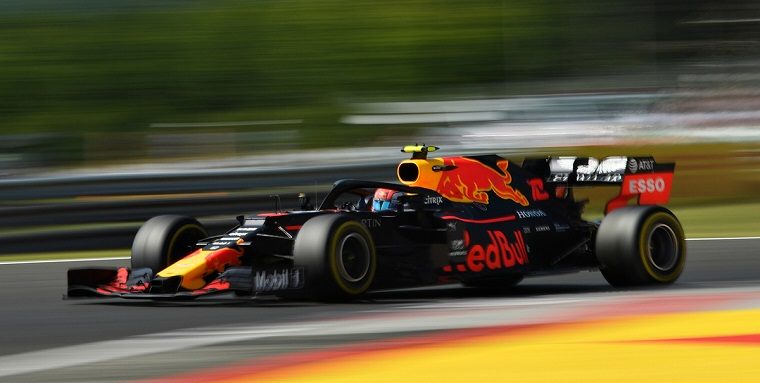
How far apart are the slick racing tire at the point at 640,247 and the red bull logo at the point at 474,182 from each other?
0.68 meters

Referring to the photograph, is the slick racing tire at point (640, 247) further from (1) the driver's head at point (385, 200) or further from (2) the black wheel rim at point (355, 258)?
(2) the black wheel rim at point (355, 258)

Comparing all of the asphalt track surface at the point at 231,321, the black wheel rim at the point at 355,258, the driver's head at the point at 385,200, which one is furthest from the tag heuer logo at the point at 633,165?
the black wheel rim at the point at 355,258

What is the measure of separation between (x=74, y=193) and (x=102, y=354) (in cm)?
801

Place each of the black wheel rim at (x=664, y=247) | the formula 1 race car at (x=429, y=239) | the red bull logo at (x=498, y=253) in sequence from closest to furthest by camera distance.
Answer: the formula 1 race car at (x=429, y=239), the red bull logo at (x=498, y=253), the black wheel rim at (x=664, y=247)

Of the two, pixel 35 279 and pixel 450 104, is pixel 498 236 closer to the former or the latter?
pixel 35 279

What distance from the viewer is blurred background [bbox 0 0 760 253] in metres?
15.1

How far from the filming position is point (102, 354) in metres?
6.85

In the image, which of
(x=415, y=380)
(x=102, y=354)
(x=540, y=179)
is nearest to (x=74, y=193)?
(x=540, y=179)

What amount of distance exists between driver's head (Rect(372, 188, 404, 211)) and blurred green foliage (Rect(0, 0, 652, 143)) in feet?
55.2

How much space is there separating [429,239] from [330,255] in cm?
103

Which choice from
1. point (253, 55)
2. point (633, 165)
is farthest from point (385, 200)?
point (253, 55)

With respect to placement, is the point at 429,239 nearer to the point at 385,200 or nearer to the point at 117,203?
the point at 385,200

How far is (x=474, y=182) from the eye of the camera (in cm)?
996

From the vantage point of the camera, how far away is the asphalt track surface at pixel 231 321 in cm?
658
